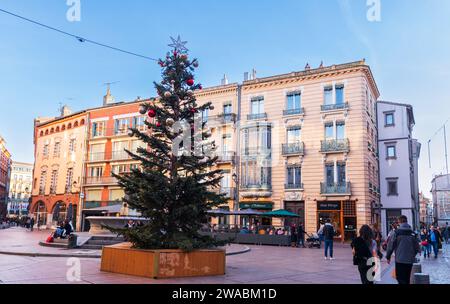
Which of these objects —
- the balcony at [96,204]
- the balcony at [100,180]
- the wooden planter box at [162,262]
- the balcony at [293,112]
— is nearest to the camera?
Answer: the wooden planter box at [162,262]

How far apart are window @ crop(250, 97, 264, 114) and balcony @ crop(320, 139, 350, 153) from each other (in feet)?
22.5

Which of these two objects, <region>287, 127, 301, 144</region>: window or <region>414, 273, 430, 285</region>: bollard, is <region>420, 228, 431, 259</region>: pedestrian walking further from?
<region>287, 127, 301, 144</region>: window

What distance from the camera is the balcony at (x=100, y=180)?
46844mm

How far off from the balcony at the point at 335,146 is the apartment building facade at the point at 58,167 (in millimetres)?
29866

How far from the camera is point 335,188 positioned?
108 ft

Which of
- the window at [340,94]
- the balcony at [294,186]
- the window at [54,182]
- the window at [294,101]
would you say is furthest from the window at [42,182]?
the window at [340,94]

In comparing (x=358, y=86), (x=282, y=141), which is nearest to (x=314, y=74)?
(x=358, y=86)

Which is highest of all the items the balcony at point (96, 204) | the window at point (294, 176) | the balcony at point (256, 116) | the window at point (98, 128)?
the window at point (98, 128)

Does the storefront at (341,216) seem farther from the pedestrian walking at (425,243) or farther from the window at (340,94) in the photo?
the pedestrian walking at (425,243)

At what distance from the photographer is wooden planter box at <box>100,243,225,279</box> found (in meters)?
10.1

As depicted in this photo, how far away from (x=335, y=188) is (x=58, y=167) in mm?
37136

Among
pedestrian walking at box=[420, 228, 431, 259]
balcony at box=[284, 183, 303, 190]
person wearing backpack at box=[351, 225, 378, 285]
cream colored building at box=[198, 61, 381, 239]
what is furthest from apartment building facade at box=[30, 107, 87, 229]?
person wearing backpack at box=[351, 225, 378, 285]
